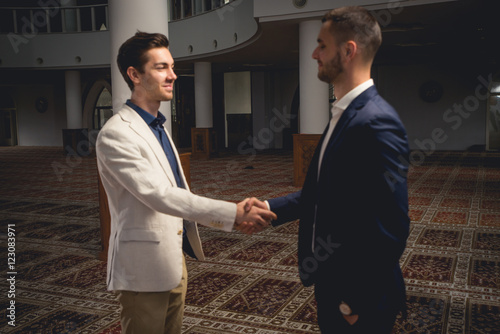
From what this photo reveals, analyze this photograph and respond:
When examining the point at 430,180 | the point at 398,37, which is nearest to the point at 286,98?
the point at 398,37

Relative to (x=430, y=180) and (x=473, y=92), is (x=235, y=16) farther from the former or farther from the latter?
(x=473, y=92)

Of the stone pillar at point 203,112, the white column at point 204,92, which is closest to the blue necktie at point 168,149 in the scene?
the stone pillar at point 203,112

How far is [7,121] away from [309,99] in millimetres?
17288

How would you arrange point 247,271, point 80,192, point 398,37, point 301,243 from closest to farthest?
1. point 301,243
2. point 247,271
3. point 80,192
4. point 398,37

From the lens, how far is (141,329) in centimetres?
166

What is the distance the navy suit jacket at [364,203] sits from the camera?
1.30 m

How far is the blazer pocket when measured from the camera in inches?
63.0

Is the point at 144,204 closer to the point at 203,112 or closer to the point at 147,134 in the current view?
the point at 147,134

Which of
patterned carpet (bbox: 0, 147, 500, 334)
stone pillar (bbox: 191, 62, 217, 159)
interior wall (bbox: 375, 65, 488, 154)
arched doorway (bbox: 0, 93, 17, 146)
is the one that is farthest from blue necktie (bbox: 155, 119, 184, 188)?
arched doorway (bbox: 0, 93, 17, 146)

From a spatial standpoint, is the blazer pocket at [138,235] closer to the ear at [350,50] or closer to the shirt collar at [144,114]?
the shirt collar at [144,114]

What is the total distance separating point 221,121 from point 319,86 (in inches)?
380

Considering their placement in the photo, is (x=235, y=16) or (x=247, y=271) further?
(x=235, y=16)

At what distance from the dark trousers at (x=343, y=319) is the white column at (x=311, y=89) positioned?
6.32m

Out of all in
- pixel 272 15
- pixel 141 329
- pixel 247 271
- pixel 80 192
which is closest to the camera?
pixel 141 329
